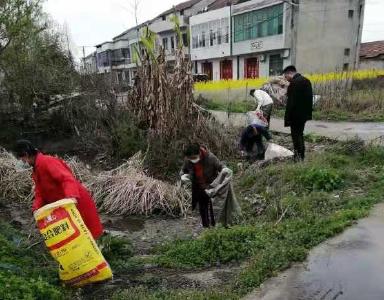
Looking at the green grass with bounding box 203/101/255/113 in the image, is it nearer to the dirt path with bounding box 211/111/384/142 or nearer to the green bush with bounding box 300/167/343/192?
the dirt path with bounding box 211/111/384/142

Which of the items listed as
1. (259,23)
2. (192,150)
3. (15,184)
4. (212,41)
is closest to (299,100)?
(192,150)

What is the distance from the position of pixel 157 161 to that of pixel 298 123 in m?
3.15

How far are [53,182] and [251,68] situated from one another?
35376 mm

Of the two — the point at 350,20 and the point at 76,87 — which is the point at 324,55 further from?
the point at 76,87

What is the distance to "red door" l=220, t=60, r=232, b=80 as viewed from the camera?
135 feet

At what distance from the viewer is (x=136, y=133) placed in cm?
993

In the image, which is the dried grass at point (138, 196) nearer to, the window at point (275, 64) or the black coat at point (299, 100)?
the black coat at point (299, 100)

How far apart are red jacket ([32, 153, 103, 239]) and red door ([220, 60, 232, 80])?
37.3 metres

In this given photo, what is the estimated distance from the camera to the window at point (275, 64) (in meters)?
33.9

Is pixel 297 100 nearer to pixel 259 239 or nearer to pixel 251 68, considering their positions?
pixel 259 239

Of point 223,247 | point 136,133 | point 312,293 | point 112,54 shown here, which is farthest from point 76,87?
point 112,54

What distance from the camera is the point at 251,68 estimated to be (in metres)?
38.2

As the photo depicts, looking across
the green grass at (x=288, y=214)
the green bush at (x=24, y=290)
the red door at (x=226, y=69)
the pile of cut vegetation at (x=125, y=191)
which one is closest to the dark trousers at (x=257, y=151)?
the green grass at (x=288, y=214)

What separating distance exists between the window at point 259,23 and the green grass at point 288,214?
25.8 m
